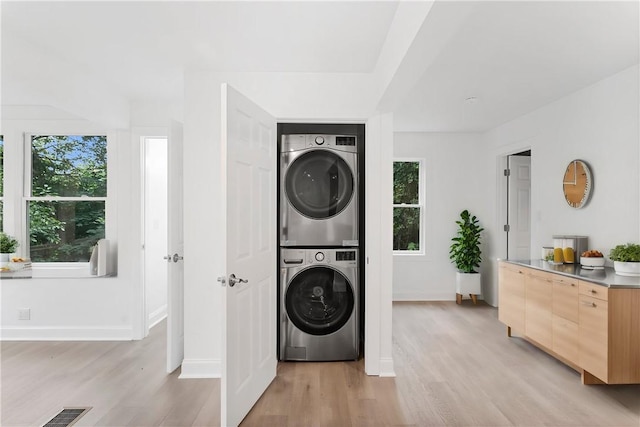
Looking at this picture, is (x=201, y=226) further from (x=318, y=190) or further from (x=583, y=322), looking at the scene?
(x=583, y=322)

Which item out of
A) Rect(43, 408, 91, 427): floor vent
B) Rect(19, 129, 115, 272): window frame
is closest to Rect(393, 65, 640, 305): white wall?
Rect(19, 129, 115, 272): window frame

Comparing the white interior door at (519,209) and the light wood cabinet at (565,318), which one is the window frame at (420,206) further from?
the light wood cabinet at (565,318)

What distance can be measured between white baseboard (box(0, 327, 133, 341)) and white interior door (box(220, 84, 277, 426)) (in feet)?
6.41

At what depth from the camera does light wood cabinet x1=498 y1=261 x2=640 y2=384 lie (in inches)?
102

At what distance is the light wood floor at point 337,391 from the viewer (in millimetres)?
2371

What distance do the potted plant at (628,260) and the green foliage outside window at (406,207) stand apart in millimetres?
2938

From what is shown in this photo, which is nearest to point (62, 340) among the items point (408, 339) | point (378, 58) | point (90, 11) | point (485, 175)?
point (90, 11)

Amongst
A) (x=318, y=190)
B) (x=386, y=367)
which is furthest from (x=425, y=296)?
(x=318, y=190)

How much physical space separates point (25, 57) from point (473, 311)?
17.3 feet

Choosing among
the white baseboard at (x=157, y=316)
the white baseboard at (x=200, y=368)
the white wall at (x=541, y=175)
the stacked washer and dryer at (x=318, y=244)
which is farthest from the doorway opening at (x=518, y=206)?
the white baseboard at (x=157, y=316)

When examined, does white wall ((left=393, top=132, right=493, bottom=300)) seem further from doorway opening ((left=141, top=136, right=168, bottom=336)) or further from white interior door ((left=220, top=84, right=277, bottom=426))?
doorway opening ((left=141, top=136, right=168, bottom=336))

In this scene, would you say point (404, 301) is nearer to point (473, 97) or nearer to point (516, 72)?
point (473, 97)

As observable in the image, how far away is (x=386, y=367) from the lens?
9.88ft

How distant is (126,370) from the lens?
3113mm
